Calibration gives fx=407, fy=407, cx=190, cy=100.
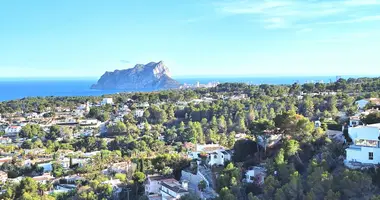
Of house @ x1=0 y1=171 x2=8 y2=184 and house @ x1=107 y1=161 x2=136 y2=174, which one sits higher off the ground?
house @ x1=107 y1=161 x2=136 y2=174

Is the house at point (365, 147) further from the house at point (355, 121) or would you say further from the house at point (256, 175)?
the house at point (256, 175)

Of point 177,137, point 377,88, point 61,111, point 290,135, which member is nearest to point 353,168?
point 290,135

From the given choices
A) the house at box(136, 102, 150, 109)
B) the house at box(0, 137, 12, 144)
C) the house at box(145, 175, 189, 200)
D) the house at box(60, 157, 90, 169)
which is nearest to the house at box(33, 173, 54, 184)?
the house at box(60, 157, 90, 169)

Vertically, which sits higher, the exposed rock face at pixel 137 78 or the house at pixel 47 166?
the exposed rock face at pixel 137 78

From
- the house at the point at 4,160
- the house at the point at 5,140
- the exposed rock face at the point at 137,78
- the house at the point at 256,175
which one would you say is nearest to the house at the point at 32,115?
the house at the point at 5,140

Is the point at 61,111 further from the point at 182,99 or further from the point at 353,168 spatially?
the point at 353,168

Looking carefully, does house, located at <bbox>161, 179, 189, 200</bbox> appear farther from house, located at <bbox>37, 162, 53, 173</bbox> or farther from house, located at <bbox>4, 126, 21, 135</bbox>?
house, located at <bbox>4, 126, 21, 135</bbox>
